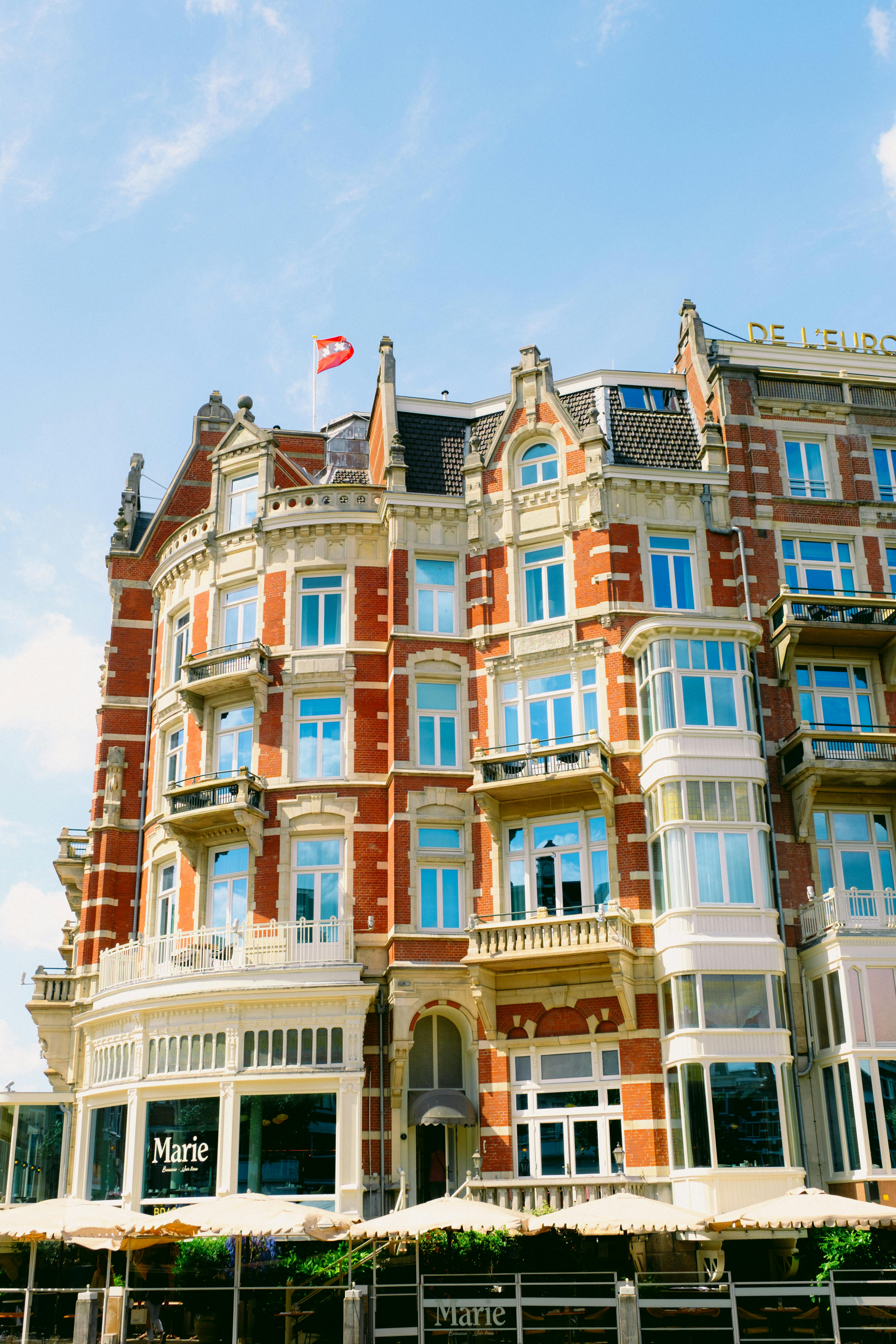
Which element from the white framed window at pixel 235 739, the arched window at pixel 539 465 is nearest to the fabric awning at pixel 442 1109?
the white framed window at pixel 235 739

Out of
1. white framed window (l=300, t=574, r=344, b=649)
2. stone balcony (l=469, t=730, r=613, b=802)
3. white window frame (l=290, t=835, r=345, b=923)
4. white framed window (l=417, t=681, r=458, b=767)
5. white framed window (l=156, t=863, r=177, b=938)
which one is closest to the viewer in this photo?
stone balcony (l=469, t=730, r=613, b=802)

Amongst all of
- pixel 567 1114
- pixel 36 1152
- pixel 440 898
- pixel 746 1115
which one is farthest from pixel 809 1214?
pixel 36 1152

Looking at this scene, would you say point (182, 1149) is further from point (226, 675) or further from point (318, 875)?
point (226, 675)

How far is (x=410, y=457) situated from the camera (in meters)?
37.7

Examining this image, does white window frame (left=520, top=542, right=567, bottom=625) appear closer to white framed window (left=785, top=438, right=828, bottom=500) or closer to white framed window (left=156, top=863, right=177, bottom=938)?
white framed window (left=785, top=438, right=828, bottom=500)

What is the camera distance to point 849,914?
3058 cm

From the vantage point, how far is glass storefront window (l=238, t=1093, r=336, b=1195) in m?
29.9

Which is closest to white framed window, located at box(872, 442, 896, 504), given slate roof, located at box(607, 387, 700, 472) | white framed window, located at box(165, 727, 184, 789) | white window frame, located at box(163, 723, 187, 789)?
slate roof, located at box(607, 387, 700, 472)

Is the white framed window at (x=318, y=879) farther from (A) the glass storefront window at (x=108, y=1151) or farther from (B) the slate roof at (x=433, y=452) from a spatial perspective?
→ (B) the slate roof at (x=433, y=452)

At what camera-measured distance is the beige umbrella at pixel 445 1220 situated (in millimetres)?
22328

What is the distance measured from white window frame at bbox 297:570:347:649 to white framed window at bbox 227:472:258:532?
2.77 m

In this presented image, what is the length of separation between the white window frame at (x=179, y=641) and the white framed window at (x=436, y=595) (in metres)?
7.14

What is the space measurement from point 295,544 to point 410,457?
13.7 ft

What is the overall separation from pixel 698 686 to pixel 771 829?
3833 millimetres
